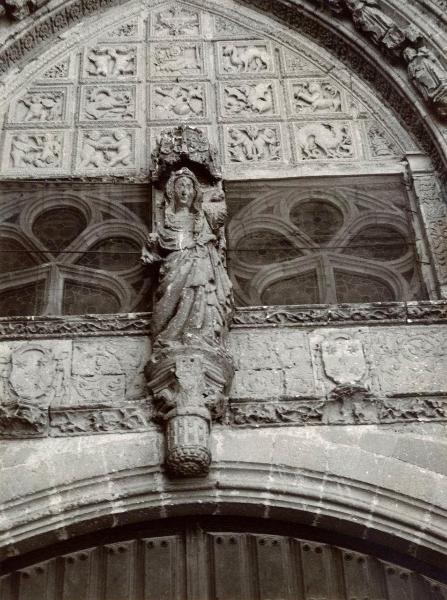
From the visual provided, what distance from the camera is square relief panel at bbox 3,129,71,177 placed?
8.01 m

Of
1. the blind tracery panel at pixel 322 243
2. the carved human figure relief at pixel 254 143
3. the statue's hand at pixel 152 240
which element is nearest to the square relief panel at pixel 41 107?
the carved human figure relief at pixel 254 143

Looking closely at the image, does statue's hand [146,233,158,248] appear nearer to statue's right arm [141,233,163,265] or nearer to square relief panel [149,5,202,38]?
statue's right arm [141,233,163,265]

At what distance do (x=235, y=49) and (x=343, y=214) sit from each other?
7.69ft

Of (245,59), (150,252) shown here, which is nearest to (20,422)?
(150,252)

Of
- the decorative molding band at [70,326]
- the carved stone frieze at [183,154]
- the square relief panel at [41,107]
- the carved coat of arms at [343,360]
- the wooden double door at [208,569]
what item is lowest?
the wooden double door at [208,569]

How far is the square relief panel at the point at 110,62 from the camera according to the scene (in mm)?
8789

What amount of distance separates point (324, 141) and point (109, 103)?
2081 millimetres

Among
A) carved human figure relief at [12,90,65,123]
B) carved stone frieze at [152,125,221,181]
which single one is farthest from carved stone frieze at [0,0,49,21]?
carved stone frieze at [152,125,221,181]

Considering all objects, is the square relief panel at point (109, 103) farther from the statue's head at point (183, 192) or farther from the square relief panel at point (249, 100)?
the statue's head at point (183, 192)

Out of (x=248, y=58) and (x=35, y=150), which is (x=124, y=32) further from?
(x=35, y=150)

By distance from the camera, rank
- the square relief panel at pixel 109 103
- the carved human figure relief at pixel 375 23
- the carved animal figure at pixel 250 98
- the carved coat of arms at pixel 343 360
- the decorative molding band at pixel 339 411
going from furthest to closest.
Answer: the carved animal figure at pixel 250 98 → the square relief panel at pixel 109 103 → the carved human figure relief at pixel 375 23 → the carved coat of arms at pixel 343 360 → the decorative molding band at pixel 339 411

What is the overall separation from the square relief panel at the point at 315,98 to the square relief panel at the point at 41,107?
215 cm

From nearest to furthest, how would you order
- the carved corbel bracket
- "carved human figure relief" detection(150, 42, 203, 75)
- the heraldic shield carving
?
the carved corbel bracket < the heraldic shield carving < "carved human figure relief" detection(150, 42, 203, 75)

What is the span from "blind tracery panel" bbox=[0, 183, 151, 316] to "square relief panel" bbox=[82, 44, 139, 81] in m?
1.53
